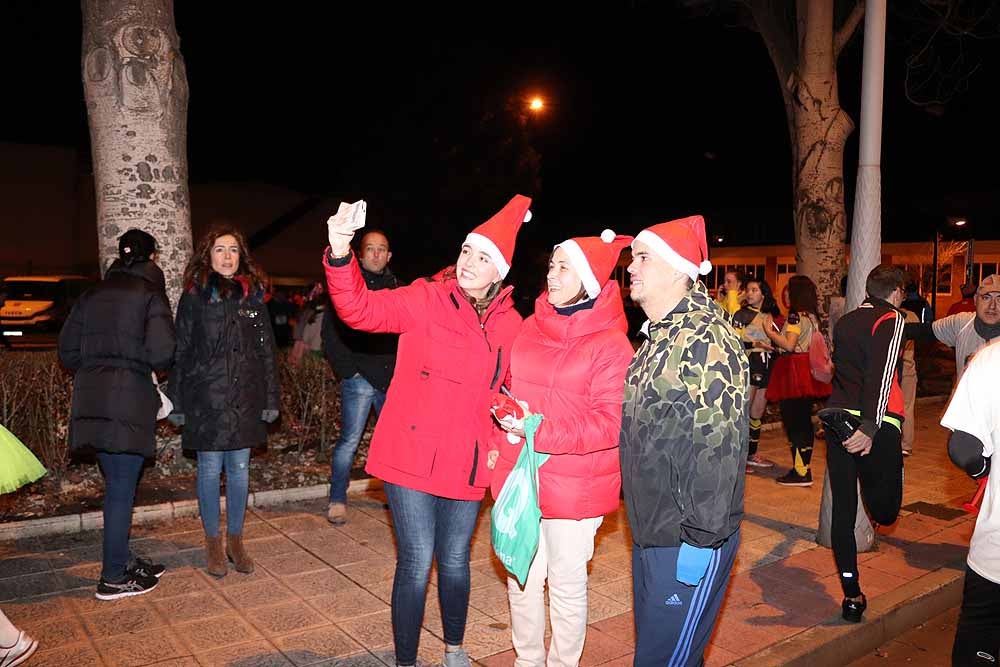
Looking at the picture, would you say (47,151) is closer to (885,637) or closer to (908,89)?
(908,89)

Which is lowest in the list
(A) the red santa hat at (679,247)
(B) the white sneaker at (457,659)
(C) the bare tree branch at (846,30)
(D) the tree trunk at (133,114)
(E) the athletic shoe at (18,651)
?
(B) the white sneaker at (457,659)

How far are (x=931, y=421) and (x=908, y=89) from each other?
5260mm

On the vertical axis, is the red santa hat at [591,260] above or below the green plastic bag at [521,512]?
above

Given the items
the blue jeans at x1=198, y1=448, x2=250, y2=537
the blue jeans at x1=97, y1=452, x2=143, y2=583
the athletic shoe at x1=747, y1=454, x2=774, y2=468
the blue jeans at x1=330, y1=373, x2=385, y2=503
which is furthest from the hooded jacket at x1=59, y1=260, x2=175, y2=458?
the athletic shoe at x1=747, y1=454, x2=774, y2=468

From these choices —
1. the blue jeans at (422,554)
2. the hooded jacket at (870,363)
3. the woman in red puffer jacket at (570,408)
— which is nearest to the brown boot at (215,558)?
the blue jeans at (422,554)

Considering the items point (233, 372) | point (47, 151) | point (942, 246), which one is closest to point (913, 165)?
point (942, 246)

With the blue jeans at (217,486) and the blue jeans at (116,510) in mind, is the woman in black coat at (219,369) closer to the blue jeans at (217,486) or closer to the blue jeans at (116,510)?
the blue jeans at (217,486)

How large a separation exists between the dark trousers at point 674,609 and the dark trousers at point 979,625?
3.81 ft

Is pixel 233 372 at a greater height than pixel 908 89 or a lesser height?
lesser

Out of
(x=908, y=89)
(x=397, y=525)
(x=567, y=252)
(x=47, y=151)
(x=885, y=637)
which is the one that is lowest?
(x=885, y=637)

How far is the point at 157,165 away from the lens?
23.3 ft

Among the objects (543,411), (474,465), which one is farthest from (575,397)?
(474,465)

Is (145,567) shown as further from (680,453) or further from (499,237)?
(680,453)

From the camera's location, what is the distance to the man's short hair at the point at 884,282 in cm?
500
